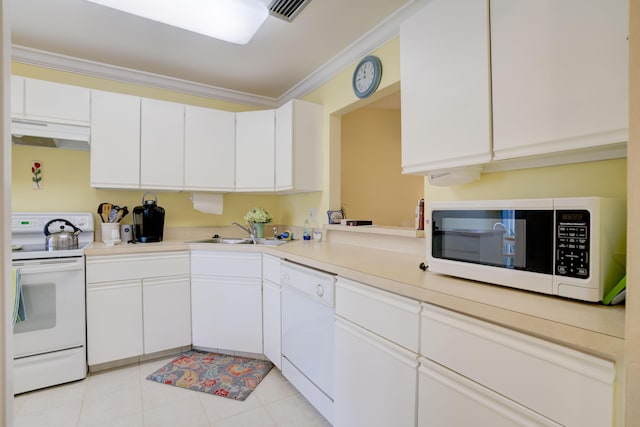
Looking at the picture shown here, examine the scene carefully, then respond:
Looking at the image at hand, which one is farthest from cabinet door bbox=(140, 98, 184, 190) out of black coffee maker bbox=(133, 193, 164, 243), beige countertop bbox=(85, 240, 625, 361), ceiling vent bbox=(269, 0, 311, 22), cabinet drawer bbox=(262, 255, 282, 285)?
beige countertop bbox=(85, 240, 625, 361)

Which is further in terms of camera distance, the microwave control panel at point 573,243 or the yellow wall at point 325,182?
the yellow wall at point 325,182

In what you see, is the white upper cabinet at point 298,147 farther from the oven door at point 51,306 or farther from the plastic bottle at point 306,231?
the oven door at point 51,306

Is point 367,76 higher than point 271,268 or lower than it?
higher

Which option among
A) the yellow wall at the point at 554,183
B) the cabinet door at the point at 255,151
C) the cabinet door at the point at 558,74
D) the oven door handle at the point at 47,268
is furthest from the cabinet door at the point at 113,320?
the cabinet door at the point at 558,74

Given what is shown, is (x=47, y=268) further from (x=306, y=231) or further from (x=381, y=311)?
(x=381, y=311)

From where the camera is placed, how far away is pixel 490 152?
3.81 feet

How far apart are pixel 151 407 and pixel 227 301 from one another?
2.48ft

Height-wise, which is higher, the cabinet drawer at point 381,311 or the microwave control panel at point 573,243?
the microwave control panel at point 573,243

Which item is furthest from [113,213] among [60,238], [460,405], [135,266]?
[460,405]

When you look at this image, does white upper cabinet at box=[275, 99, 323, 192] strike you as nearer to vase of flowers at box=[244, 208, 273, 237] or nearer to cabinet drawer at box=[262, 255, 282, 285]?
vase of flowers at box=[244, 208, 273, 237]

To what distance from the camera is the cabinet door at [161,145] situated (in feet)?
8.13

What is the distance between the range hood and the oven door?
882 millimetres

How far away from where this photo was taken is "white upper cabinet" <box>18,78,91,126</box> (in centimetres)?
210

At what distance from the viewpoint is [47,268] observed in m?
1.91
